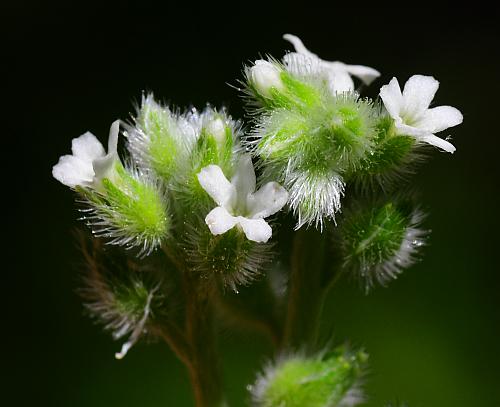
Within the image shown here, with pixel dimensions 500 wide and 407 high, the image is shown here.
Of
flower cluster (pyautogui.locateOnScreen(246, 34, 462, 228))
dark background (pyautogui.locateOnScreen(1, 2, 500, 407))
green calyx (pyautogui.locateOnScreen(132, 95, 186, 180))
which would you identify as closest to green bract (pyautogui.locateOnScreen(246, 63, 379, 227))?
flower cluster (pyautogui.locateOnScreen(246, 34, 462, 228))

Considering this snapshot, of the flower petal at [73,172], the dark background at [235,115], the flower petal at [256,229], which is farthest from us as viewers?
the dark background at [235,115]

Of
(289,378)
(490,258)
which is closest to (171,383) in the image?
(490,258)

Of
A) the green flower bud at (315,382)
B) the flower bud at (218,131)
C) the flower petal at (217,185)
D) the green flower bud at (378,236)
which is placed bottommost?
the green flower bud at (315,382)

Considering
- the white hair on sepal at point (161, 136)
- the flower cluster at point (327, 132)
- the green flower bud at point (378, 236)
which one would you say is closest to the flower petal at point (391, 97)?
the flower cluster at point (327, 132)

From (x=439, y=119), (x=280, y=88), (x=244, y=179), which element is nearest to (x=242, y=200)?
(x=244, y=179)

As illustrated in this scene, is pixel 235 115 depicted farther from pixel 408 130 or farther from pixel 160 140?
pixel 408 130

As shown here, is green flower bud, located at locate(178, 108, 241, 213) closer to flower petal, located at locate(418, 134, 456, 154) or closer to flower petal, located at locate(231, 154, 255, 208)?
flower petal, located at locate(231, 154, 255, 208)

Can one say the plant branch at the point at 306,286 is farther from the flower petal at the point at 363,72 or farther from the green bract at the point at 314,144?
the flower petal at the point at 363,72

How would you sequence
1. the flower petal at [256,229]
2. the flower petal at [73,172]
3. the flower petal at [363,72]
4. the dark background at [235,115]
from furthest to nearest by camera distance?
the dark background at [235,115] < the flower petal at [363,72] < the flower petal at [73,172] < the flower petal at [256,229]
